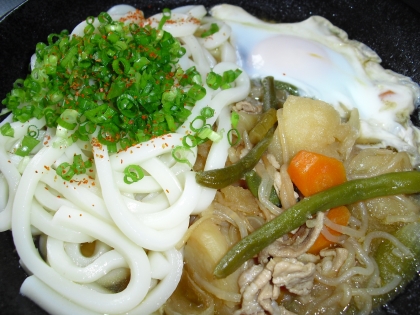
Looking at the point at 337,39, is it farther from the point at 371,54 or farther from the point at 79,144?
the point at 79,144

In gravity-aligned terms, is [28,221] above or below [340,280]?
above

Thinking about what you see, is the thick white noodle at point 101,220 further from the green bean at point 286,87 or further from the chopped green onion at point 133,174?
the green bean at point 286,87

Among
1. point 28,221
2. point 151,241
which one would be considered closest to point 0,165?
point 28,221

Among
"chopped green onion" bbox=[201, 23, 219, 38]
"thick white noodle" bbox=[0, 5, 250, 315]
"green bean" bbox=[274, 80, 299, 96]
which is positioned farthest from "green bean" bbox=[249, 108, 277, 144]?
"chopped green onion" bbox=[201, 23, 219, 38]

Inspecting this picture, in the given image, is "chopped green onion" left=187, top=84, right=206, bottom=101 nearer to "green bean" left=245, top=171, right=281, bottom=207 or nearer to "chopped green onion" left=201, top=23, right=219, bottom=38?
"green bean" left=245, top=171, right=281, bottom=207

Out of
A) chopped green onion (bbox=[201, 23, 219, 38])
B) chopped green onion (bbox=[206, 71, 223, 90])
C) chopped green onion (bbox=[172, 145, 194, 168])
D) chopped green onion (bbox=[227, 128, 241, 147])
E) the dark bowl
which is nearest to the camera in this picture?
chopped green onion (bbox=[172, 145, 194, 168])
